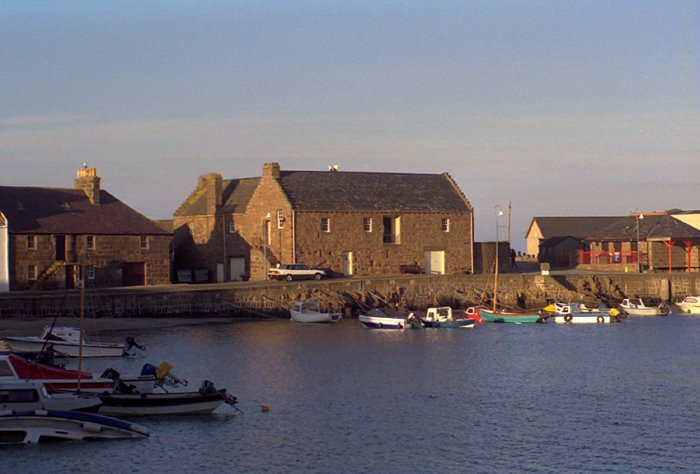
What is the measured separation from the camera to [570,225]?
124812 mm

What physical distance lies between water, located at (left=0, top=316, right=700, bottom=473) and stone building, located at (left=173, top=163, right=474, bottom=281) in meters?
17.8

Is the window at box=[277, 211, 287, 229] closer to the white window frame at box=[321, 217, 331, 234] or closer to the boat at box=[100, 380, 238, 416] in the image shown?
the white window frame at box=[321, 217, 331, 234]

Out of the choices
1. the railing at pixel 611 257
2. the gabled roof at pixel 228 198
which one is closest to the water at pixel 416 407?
the gabled roof at pixel 228 198

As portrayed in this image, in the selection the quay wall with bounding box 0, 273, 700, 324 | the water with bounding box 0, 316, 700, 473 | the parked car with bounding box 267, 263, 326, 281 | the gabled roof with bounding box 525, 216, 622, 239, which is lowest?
the water with bounding box 0, 316, 700, 473

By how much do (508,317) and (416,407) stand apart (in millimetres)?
36814

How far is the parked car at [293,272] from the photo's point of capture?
82188 millimetres

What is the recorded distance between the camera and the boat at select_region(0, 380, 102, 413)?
3650 cm

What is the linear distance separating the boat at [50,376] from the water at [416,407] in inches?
98.4

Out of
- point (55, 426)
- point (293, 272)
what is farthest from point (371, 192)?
point (55, 426)

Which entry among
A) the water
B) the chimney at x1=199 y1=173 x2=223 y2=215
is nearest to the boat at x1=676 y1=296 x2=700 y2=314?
the water

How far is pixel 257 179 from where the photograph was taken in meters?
93.4

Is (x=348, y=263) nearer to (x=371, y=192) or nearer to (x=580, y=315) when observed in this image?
(x=371, y=192)

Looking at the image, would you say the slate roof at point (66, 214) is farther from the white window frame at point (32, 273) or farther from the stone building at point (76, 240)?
the white window frame at point (32, 273)

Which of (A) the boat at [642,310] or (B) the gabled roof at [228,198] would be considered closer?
(A) the boat at [642,310]
